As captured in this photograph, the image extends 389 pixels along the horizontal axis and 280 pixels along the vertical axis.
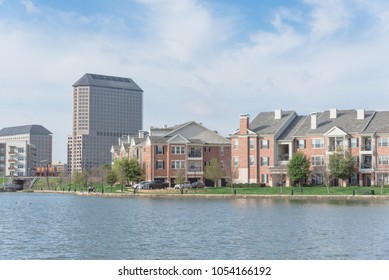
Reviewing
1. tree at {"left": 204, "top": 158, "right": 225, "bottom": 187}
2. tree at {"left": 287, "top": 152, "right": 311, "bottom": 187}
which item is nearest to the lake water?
tree at {"left": 287, "top": 152, "right": 311, "bottom": 187}

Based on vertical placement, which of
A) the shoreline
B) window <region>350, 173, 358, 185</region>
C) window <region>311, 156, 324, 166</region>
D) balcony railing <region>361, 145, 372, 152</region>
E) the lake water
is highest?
balcony railing <region>361, 145, 372, 152</region>

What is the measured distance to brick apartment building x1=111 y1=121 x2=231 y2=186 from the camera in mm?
93250

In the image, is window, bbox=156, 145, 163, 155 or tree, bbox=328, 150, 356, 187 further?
window, bbox=156, 145, 163, 155

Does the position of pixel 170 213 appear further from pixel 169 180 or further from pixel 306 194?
pixel 169 180

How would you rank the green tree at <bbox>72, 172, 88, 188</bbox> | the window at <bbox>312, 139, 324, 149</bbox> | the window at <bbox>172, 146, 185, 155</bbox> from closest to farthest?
the window at <bbox>312, 139, 324, 149</bbox> → the window at <bbox>172, 146, 185, 155</bbox> → the green tree at <bbox>72, 172, 88, 188</bbox>

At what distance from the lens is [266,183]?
84062 mm

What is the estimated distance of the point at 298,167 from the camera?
7750 centimetres

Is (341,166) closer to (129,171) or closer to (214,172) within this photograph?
(214,172)

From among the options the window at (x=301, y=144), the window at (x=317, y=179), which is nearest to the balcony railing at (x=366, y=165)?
the window at (x=317, y=179)

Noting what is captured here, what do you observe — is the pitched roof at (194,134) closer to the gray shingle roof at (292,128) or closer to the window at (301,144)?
the gray shingle roof at (292,128)

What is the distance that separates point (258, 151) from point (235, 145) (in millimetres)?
3320

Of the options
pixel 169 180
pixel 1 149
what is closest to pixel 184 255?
pixel 169 180

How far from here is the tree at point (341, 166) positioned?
74562 millimetres

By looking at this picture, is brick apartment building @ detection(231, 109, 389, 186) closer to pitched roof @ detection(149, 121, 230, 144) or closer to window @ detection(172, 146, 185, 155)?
pitched roof @ detection(149, 121, 230, 144)
